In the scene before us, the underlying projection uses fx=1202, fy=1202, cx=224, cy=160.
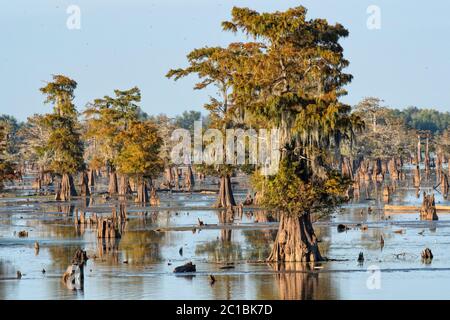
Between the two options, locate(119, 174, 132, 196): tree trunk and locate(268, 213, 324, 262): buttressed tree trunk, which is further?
locate(119, 174, 132, 196): tree trunk

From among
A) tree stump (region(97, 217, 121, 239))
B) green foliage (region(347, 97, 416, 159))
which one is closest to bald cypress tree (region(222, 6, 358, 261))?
tree stump (region(97, 217, 121, 239))

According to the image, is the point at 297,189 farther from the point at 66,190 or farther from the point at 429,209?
the point at 66,190

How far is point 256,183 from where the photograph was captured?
54312 millimetres

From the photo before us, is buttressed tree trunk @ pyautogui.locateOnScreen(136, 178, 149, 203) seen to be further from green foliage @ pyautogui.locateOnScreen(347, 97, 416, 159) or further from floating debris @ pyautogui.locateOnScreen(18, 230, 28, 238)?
green foliage @ pyautogui.locateOnScreen(347, 97, 416, 159)

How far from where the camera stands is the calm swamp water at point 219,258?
45.3 metres

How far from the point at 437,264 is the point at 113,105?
79.4 meters

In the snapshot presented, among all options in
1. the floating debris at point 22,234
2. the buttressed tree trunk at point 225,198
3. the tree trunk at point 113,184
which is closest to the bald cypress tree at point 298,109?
the floating debris at point 22,234

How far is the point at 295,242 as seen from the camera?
5272 centimetres

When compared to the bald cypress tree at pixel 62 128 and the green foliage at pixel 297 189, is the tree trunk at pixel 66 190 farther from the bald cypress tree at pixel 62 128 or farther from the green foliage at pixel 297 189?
the green foliage at pixel 297 189

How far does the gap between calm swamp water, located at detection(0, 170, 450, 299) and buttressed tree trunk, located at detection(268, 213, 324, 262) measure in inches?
34.5

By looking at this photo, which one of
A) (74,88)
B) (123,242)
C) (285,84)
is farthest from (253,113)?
(74,88)

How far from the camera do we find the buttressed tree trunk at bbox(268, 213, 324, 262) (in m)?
52.7

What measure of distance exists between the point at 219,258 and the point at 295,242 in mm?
5199

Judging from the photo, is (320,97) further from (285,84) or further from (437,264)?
(437,264)
